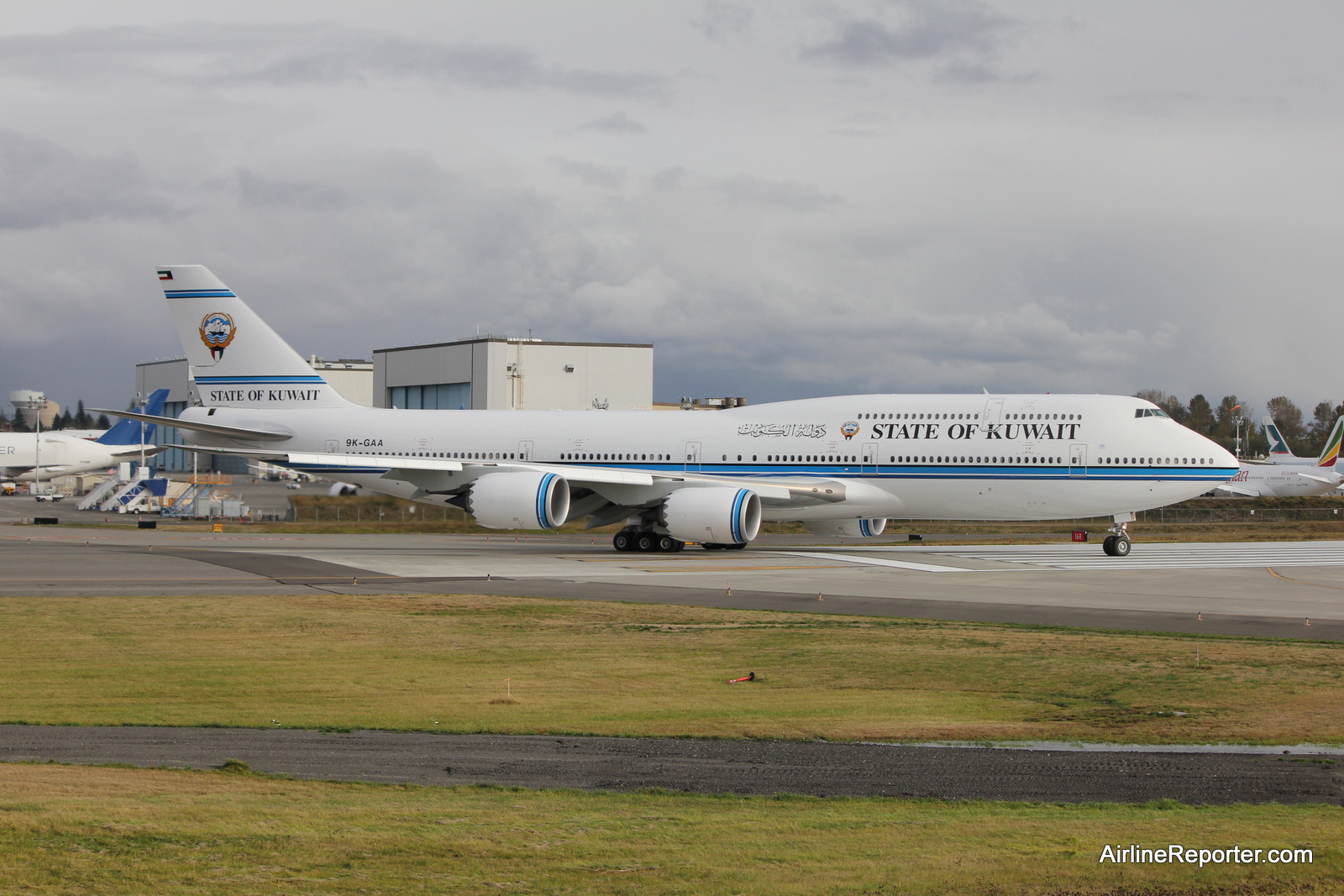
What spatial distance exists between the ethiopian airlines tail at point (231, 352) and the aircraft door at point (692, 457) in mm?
12629

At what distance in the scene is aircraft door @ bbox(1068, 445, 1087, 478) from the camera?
3203 cm

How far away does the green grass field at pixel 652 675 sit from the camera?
12.0 m

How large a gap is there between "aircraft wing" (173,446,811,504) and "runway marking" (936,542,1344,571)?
4.49 m

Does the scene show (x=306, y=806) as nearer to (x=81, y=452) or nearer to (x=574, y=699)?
(x=574, y=699)

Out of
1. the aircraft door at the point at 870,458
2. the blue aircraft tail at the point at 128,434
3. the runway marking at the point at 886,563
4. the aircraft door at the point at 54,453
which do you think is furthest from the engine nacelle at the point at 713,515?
the aircraft door at the point at 54,453

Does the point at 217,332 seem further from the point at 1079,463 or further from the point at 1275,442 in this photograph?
the point at 1275,442

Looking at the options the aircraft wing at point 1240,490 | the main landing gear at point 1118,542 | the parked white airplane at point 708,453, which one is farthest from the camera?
the aircraft wing at point 1240,490

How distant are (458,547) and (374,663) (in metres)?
22.6

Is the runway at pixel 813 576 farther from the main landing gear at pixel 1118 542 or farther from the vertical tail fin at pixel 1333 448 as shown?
the vertical tail fin at pixel 1333 448

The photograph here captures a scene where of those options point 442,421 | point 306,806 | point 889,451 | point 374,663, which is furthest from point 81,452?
point 306,806

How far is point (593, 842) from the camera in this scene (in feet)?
24.2

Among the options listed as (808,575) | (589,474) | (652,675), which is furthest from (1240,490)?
(652,675)

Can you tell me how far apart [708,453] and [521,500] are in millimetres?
6227

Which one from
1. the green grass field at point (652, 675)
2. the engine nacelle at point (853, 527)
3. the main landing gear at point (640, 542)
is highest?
the engine nacelle at point (853, 527)
